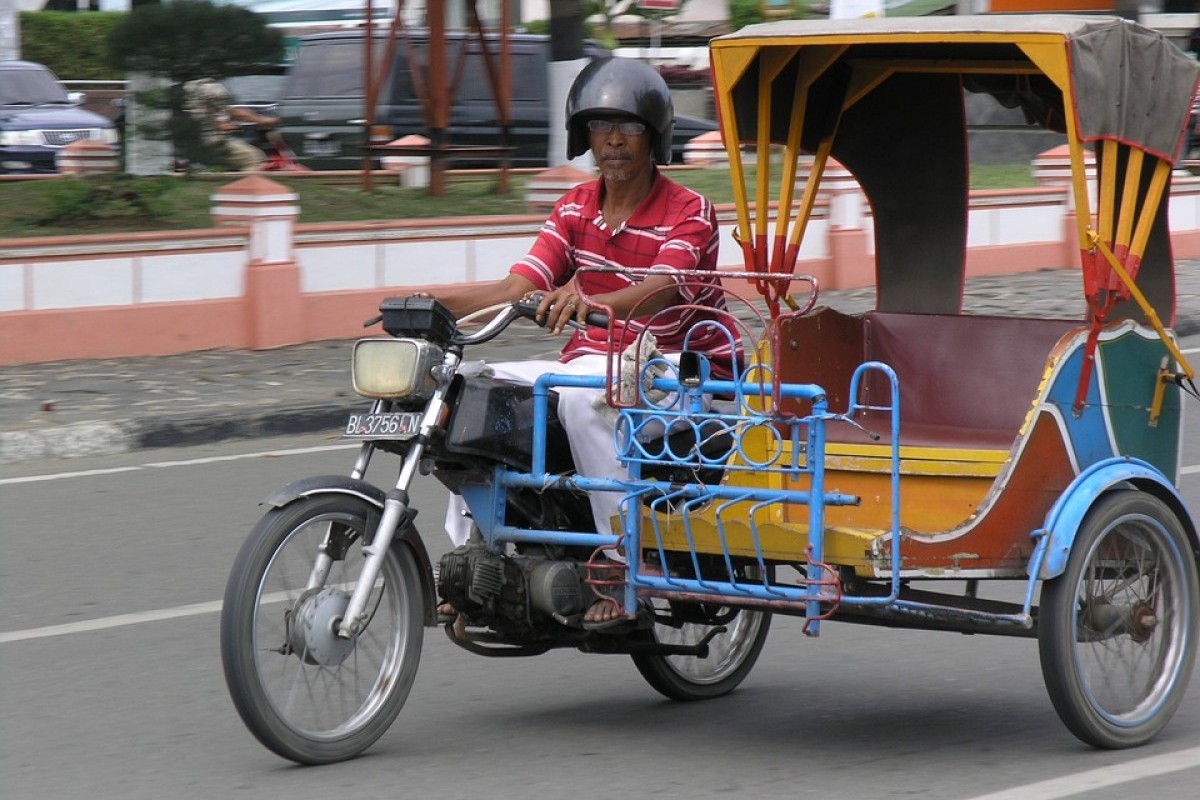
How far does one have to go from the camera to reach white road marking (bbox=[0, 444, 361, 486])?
926cm

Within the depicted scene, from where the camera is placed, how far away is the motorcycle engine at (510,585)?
4648 mm

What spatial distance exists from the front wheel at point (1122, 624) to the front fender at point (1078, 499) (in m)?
0.05

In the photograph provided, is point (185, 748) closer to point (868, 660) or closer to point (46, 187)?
point (868, 660)

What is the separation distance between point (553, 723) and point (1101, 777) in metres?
1.43

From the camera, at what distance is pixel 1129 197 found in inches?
195

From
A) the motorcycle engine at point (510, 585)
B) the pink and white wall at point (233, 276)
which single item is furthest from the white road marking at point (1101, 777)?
the pink and white wall at point (233, 276)

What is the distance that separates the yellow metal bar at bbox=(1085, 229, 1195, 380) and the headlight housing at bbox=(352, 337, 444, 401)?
1.66 metres

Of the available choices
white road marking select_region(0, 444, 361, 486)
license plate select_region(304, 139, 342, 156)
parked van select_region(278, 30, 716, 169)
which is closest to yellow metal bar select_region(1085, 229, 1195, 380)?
white road marking select_region(0, 444, 361, 486)

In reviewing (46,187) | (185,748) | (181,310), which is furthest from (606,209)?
(46,187)

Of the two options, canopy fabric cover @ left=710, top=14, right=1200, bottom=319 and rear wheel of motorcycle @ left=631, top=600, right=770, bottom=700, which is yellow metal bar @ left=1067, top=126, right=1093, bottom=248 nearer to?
canopy fabric cover @ left=710, top=14, right=1200, bottom=319

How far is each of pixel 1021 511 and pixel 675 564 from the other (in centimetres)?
85

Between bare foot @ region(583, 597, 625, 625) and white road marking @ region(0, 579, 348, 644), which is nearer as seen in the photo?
bare foot @ region(583, 597, 625, 625)

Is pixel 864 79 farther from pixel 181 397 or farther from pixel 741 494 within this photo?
pixel 181 397

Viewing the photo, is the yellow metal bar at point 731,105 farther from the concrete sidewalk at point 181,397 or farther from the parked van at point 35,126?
the parked van at point 35,126
